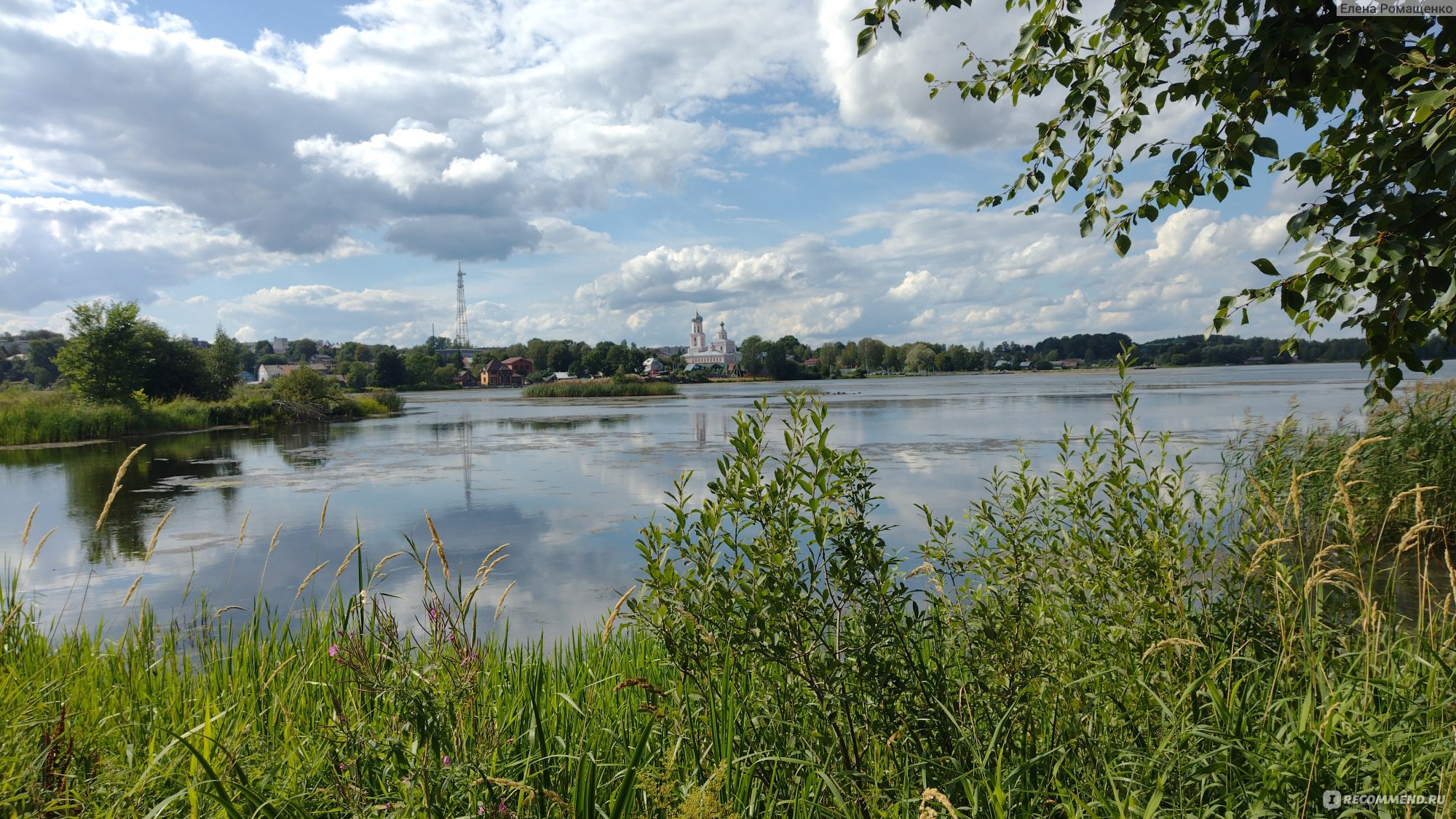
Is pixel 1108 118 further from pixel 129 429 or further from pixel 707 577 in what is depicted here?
pixel 129 429

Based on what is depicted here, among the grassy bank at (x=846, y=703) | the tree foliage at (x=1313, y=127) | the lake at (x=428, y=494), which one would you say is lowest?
the lake at (x=428, y=494)

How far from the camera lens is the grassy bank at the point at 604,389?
57.5 m

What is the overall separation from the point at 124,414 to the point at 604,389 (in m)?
34.1

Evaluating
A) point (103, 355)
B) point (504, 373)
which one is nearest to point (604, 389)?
point (103, 355)

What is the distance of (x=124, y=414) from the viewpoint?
84.0 ft

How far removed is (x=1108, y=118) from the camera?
10.8 ft

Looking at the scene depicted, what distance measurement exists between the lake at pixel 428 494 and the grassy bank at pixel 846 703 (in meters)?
1.16

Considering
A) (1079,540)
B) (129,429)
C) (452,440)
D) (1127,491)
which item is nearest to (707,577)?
(1079,540)

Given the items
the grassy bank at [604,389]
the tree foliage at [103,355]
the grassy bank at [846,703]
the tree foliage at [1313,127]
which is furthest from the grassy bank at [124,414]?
the tree foliage at [1313,127]

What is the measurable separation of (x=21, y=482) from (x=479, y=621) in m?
14.3

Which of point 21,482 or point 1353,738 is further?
point 21,482

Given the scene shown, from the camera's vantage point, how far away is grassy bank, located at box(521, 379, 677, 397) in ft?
189

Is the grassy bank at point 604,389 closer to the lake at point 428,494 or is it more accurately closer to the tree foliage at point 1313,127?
the lake at point 428,494

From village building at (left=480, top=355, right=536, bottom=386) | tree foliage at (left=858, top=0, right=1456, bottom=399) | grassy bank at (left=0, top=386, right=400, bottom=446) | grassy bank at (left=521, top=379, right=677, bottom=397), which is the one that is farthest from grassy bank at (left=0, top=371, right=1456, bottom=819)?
village building at (left=480, top=355, right=536, bottom=386)
